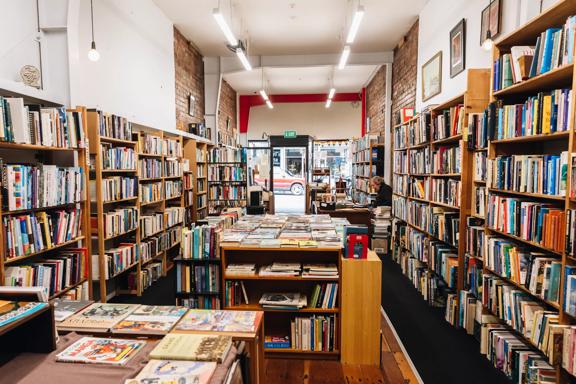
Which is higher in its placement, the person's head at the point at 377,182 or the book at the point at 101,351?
the person's head at the point at 377,182

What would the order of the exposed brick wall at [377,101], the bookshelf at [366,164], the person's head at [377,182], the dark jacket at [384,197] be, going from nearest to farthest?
the dark jacket at [384,197] → the person's head at [377,182] → the bookshelf at [366,164] → the exposed brick wall at [377,101]

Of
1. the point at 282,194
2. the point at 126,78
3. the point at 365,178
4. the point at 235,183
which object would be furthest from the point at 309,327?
the point at 282,194

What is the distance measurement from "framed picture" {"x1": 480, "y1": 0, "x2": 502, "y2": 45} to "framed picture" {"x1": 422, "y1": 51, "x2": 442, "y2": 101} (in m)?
1.26

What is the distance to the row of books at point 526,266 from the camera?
83.7 inches

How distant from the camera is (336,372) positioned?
8.90 feet

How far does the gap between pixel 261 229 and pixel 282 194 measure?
1053cm

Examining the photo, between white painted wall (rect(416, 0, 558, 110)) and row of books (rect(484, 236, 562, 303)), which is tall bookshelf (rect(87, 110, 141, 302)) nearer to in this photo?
row of books (rect(484, 236, 562, 303))

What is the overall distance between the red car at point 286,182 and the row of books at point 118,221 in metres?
8.39

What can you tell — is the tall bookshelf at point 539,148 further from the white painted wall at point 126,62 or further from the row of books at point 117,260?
the white painted wall at point 126,62

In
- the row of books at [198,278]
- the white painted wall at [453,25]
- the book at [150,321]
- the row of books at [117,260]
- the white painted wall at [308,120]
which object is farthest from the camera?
the white painted wall at [308,120]

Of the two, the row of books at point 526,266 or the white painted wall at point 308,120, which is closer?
the row of books at point 526,266

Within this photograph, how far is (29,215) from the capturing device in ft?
8.67

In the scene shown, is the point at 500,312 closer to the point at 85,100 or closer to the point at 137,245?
the point at 137,245

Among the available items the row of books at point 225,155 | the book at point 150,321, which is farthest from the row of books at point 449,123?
the row of books at point 225,155
